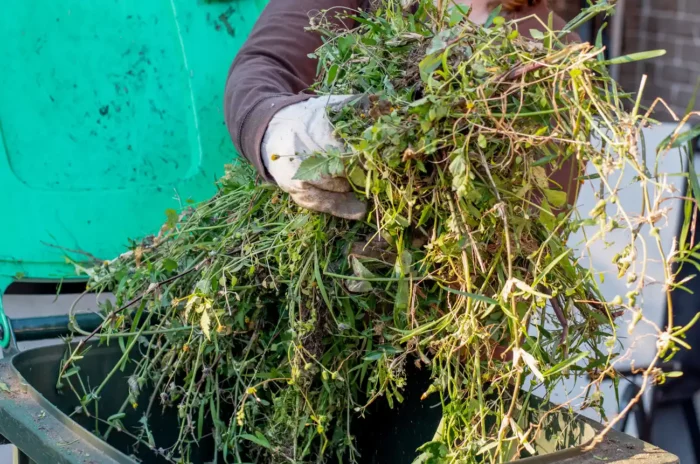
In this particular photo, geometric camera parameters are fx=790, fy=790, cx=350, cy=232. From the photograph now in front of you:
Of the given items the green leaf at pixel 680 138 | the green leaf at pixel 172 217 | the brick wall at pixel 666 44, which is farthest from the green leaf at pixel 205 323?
the brick wall at pixel 666 44

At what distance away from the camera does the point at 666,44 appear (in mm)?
3250

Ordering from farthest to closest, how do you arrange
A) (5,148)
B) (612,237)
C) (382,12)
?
(612,237) → (5,148) → (382,12)

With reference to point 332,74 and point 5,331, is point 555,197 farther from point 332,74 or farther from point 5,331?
point 5,331

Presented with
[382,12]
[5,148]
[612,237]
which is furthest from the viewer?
[612,237]

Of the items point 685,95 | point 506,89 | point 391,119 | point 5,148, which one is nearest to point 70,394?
point 5,148

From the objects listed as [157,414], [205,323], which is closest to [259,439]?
[205,323]

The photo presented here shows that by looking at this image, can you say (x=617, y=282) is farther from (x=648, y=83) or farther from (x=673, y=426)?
(x=648, y=83)

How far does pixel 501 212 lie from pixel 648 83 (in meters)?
2.71

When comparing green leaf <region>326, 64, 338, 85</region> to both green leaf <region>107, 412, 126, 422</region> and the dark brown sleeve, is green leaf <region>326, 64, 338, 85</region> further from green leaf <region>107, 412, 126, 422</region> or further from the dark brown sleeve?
green leaf <region>107, 412, 126, 422</region>

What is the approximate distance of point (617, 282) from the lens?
90.4 inches

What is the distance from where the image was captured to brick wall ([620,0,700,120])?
3.09m

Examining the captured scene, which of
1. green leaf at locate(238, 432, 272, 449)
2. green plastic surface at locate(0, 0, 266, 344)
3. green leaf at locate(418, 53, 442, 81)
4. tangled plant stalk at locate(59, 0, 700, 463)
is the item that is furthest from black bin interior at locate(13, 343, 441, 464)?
green leaf at locate(418, 53, 442, 81)

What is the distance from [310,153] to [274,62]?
52 cm

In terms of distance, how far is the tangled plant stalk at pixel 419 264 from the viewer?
33.4 inches
